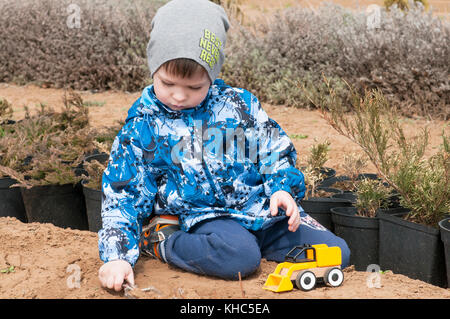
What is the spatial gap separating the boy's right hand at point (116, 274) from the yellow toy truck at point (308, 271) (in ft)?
1.91

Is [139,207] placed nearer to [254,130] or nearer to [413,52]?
[254,130]

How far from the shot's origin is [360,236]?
10.9ft

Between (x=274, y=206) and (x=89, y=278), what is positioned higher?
(x=274, y=206)

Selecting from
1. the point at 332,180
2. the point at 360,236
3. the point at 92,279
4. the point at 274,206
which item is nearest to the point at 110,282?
the point at 92,279

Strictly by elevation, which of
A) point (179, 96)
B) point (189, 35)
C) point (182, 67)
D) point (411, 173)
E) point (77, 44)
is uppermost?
point (189, 35)

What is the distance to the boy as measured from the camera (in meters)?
2.56

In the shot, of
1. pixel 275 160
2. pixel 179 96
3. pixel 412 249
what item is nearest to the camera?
pixel 179 96

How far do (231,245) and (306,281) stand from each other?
1.27 ft

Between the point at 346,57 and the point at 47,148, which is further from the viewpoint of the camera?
the point at 346,57

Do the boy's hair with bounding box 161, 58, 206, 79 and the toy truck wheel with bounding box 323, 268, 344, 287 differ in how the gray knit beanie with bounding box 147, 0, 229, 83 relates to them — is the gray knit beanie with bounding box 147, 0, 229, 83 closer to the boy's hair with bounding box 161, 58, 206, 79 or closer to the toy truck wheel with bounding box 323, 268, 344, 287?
the boy's hair with bounding box 161, 58, 206, 79

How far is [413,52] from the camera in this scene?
6.72 m

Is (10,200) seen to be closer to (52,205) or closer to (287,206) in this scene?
(52,205)

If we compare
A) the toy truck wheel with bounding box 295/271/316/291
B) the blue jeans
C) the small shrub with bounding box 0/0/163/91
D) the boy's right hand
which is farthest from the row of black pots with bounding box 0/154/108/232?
the small shrub with bounding box 0/0/163/91

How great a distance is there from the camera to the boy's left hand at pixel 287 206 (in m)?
2.59
